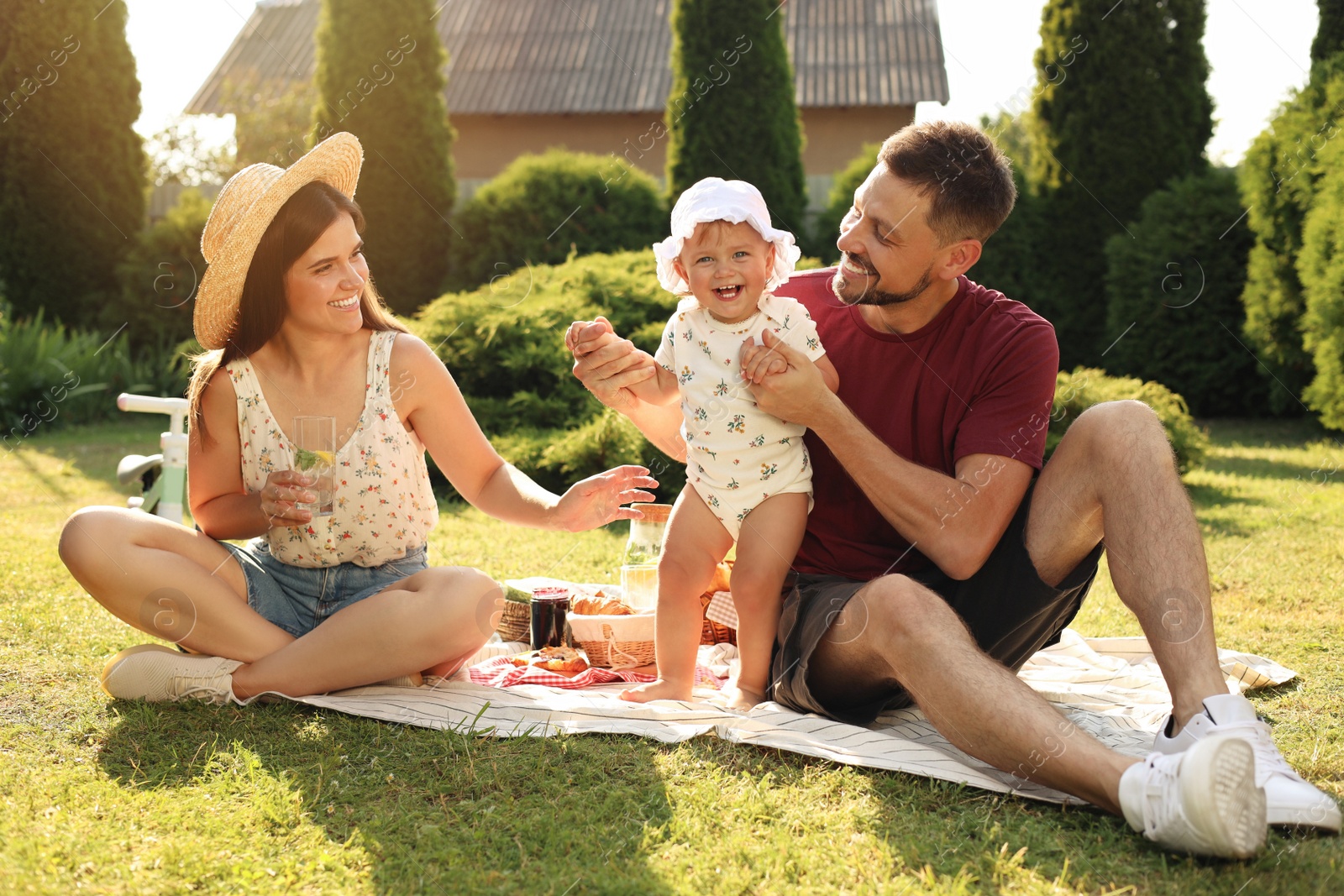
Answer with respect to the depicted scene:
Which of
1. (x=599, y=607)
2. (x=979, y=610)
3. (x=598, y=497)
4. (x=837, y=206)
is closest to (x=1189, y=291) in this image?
(x=837, y=206)

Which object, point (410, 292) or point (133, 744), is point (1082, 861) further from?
point (410, 292)

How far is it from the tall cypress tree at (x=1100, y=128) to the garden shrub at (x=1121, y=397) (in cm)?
416

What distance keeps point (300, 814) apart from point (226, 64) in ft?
74.2

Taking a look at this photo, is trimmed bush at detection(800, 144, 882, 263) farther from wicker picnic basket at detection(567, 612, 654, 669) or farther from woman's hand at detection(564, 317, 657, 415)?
woman's hand at detection(564, 317, 657, 415)

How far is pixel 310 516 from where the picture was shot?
9.68 feet

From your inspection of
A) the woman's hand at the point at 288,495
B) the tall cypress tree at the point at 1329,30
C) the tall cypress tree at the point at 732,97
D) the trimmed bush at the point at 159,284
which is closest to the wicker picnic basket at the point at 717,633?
the woman's hand at the point at 288,495

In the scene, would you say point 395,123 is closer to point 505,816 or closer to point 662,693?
point 662,693

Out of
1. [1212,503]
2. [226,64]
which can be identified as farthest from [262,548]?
[226,64]

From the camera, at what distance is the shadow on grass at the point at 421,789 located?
2.20m

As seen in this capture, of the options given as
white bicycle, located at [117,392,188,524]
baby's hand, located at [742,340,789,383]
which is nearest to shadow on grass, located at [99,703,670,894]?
baby's hand, located at [742,340,789,383]

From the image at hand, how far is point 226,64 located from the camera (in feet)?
72.0

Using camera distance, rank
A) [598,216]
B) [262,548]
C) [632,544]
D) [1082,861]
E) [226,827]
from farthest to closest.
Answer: [598,216]
[632,544]
[262,548]
[226,827]
[1082,861]

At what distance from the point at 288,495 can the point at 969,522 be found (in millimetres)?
1721

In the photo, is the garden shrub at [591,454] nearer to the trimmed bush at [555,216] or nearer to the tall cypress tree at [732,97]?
the trimmed bush at [555,216]
